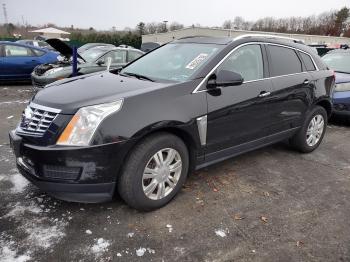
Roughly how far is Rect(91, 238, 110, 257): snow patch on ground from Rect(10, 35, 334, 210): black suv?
354 millimetres

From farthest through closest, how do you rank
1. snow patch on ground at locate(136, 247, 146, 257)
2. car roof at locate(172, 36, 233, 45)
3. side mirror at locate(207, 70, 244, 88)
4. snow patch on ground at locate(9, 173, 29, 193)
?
car roof at locate(172, 36, 233, 45), snow patch on ground at locate(9, 173, 29, 193), side mirror at locate(207, 70, 244, 88), snow patch on ground at locate(136, 247, 146, 257)

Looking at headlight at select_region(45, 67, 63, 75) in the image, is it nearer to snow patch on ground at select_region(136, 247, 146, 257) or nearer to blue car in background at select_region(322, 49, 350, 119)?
blue car in background at select_region(322, 49, 350, 119)

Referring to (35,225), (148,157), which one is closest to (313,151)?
A: (148,157)

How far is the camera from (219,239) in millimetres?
3043

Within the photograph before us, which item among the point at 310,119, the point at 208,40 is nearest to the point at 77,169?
the point at 208,40

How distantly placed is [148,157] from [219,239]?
94 centimetres

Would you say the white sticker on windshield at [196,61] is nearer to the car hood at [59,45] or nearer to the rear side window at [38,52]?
the car hood at [59,45]

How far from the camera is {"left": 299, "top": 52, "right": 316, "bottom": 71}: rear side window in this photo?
5.04 meters

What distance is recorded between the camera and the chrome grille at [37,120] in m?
3.03

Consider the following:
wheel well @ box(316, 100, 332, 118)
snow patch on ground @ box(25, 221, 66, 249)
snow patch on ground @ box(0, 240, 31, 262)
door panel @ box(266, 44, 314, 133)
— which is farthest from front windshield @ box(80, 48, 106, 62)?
snow patch on ground @ box(0, 240, 31, 262)

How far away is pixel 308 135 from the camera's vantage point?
5.24m

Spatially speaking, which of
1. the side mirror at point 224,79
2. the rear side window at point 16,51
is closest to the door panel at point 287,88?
the side mirror at point 224,79

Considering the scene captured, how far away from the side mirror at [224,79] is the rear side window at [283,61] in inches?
38.7

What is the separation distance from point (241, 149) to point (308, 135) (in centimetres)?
162
